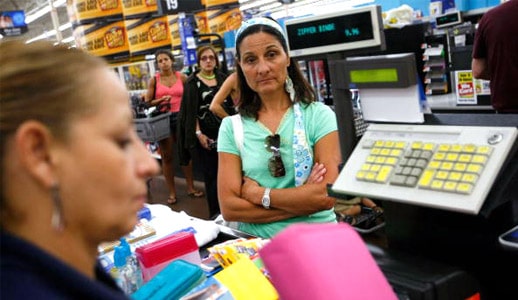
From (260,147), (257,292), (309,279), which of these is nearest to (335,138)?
(260,147)

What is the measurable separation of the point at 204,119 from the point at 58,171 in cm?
380

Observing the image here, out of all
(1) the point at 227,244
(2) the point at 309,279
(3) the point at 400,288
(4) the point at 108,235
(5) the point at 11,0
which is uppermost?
(5) the point at 11,0

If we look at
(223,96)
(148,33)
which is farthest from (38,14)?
(223,96)

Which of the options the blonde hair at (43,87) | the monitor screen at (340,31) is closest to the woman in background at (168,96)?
the monitor screen at (340,31)

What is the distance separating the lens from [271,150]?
1789 millimetres

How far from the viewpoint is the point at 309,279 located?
26.6 inches

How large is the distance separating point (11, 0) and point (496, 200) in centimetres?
1847

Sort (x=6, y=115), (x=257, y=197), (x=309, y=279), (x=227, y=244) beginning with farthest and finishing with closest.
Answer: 1. (x=257, y=197)
2. (x=227, y=244)
3. (x=309, y=279)
4. (x=6, y=115)

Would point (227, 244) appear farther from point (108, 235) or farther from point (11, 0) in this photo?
point (11, 0)

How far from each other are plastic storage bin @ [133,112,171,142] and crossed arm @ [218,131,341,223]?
3.44 m

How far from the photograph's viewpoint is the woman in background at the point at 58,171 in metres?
0.54

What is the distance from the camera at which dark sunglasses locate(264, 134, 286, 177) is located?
179 cm

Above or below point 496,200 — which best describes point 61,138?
above

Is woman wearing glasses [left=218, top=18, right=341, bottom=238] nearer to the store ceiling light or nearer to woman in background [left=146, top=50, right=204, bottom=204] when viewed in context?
woman in background [left=146, top=50, right=204, bottom=204]
